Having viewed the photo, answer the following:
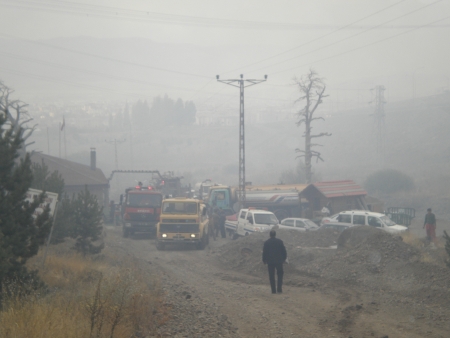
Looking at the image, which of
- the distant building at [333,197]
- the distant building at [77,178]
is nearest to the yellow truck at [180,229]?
the distant building at [333,197]

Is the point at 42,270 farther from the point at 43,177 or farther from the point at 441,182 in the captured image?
the point at 441,182

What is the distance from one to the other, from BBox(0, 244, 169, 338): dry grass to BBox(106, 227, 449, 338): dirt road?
2.24ft

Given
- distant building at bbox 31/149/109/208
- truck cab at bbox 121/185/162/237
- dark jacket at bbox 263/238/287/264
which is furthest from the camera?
distant building at bbox 31/149/109/208

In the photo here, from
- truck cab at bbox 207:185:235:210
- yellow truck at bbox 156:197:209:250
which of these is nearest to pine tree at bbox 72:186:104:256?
yellow truck at bbox 156:197:209:250

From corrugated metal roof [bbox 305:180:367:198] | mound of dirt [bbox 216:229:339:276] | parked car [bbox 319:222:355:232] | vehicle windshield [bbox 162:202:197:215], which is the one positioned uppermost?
corrugated metal roof [bbox 305:180:367:198]

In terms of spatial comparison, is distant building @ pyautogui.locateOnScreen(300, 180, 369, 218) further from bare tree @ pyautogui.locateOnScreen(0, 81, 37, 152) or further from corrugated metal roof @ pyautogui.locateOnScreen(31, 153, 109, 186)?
bare tree @ pyautogui.locateOnScreen(0, 81, 37, 152)

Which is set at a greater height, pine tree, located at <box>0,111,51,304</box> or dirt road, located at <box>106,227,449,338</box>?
pine tree, located at <box>0,111,51,304</box>

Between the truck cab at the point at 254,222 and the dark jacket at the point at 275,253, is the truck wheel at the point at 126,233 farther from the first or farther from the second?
the dark jacket at the point at 275,253

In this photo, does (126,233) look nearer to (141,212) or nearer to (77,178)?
(141,212)

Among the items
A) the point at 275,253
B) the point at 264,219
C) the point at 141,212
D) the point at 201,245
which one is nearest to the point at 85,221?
the point at 275,253

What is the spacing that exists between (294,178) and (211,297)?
174 ft

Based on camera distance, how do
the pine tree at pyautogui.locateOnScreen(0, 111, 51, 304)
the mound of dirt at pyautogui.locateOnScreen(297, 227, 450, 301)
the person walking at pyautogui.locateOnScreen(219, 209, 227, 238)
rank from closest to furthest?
1. the pine tree at pyautogui.locateOnScreen(0, 111, 51, 304)
2. the mound of dirt at pyautogui.locateOnScreen(297, 227, 450, 301)
3. the person walking at pyautogui.locateOnScreen(219, 209, 227, 238)

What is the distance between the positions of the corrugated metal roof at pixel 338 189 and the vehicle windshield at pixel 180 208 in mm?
14854

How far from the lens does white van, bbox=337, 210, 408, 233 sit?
25.0 m
